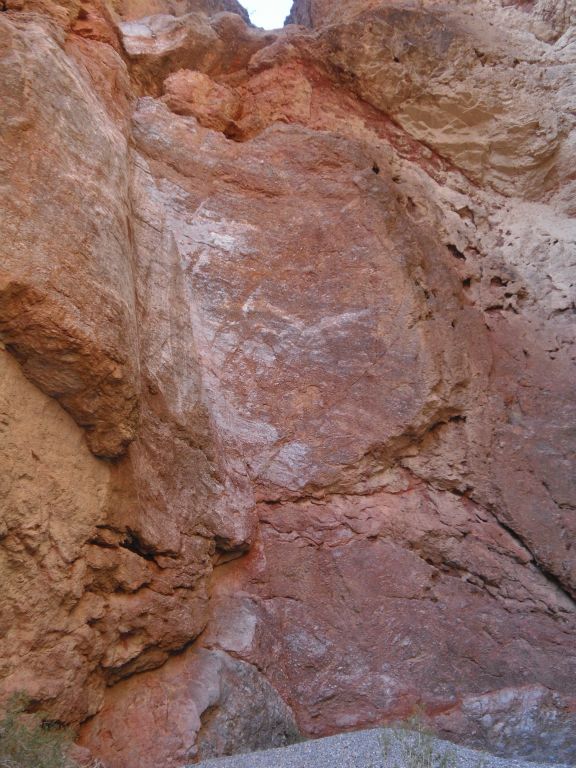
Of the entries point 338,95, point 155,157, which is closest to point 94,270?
point 155,157

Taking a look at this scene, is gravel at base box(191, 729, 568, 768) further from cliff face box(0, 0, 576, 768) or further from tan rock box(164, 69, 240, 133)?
tan rock box(164, 69, 240, 133)

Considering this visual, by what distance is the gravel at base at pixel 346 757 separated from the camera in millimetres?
3498

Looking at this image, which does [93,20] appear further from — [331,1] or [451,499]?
[451,499]

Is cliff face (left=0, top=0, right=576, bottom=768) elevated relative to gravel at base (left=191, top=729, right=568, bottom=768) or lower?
elevated

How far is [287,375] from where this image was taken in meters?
5.70

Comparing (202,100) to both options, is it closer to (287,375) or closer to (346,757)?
(287,375)

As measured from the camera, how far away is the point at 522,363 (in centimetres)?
597

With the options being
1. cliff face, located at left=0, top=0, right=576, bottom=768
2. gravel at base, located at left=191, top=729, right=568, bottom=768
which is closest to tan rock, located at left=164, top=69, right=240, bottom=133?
cliff face, located at left=0, top=0, right=576, bottom=768

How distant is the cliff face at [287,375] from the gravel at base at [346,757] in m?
0.32

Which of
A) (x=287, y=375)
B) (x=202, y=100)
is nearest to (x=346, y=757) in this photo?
(x=287, y=375)

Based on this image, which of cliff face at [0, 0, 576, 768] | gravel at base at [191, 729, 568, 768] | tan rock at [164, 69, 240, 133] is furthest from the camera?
tan rock at [164, 69, 240, 133]

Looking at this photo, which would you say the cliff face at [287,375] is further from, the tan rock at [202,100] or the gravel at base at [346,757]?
the gravel at base at [346,757]

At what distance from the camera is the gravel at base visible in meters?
3.50

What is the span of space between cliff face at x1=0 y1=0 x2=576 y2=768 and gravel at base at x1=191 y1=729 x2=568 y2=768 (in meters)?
0.32
